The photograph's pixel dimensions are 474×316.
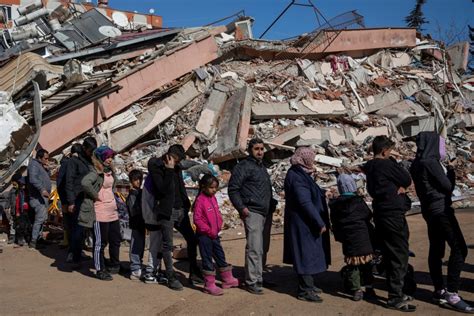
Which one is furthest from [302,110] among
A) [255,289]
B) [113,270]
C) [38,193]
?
[255,289]

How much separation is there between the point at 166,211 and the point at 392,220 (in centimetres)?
230

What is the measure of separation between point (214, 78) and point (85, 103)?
4.10 m

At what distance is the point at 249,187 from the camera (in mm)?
5516

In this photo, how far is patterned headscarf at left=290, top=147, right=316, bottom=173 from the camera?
17.4ft

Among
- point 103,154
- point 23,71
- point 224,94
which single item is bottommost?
point 103,154

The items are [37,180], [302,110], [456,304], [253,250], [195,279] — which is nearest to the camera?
[456,304]

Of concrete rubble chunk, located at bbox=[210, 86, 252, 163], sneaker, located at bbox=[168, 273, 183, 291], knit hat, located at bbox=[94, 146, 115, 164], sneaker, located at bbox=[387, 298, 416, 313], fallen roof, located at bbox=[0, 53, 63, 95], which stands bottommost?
sneaker, located at bbox=[387, 298, 416, 313]

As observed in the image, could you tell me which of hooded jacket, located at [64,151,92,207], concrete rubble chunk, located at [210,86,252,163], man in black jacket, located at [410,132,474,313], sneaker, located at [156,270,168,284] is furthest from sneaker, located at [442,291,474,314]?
concrete rubble chunk, located at [210,86,252,163]

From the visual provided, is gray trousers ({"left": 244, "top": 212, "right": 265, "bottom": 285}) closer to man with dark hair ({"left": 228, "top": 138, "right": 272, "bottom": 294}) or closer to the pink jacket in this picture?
man with dark hair ({"left": 228, "top": 138, "right": 272, "bottom": 294})

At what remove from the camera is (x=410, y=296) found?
5016 mm

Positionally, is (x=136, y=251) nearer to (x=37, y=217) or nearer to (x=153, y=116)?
(x=37, y=217)

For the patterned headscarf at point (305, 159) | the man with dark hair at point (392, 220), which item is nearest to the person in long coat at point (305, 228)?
the patterned headscarf at point (305, 159)

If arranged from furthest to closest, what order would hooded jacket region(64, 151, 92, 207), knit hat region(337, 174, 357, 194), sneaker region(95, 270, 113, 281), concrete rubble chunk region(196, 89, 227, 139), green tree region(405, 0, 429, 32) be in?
1. green tree region(405, 0, 429, 32)
2. concrete rubble chunk region(196, 89, 227, 139)
3. hooded jacket region(64, 151, 92, 207)
4. sneaker region(95, 270, 113, 281)
5. knit hat region(337, 174, 357, 194)

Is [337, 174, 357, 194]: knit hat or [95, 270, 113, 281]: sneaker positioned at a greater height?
[337, 174, 357, 194]: knit hat
